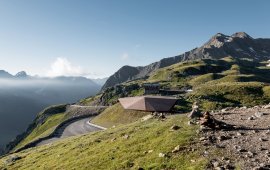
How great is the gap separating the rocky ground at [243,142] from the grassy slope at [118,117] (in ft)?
218

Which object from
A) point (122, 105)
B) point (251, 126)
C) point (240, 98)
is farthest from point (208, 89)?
point (251, 126)

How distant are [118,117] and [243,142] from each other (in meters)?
85.6

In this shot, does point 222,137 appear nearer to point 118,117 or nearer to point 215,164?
point 215,164

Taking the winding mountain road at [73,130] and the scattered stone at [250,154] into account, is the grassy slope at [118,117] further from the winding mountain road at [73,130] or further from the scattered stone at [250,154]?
the scattered stone at [250,154]

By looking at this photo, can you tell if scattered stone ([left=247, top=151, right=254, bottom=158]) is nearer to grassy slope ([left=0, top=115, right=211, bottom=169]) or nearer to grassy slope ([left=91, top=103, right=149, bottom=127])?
grassy slope ([left=0, top=115, right=211, bottom=169])

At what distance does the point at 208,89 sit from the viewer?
501 ft

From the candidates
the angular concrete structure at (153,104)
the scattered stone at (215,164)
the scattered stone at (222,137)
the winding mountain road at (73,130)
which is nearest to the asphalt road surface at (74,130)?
the winding mountain road at (73,130)

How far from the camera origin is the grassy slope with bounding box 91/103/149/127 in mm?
102463

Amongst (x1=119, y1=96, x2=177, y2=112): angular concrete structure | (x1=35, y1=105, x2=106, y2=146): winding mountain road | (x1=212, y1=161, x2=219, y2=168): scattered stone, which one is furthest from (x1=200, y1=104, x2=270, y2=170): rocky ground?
(x1=35, y1=105, x2=106, y2=146): winding mountain road

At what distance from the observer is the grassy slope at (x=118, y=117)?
10246cm

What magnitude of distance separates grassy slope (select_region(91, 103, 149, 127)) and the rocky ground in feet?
218

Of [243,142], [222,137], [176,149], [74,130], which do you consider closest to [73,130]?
[74,130]

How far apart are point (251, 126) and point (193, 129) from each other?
555 cm

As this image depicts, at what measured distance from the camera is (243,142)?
2672 centimetres
